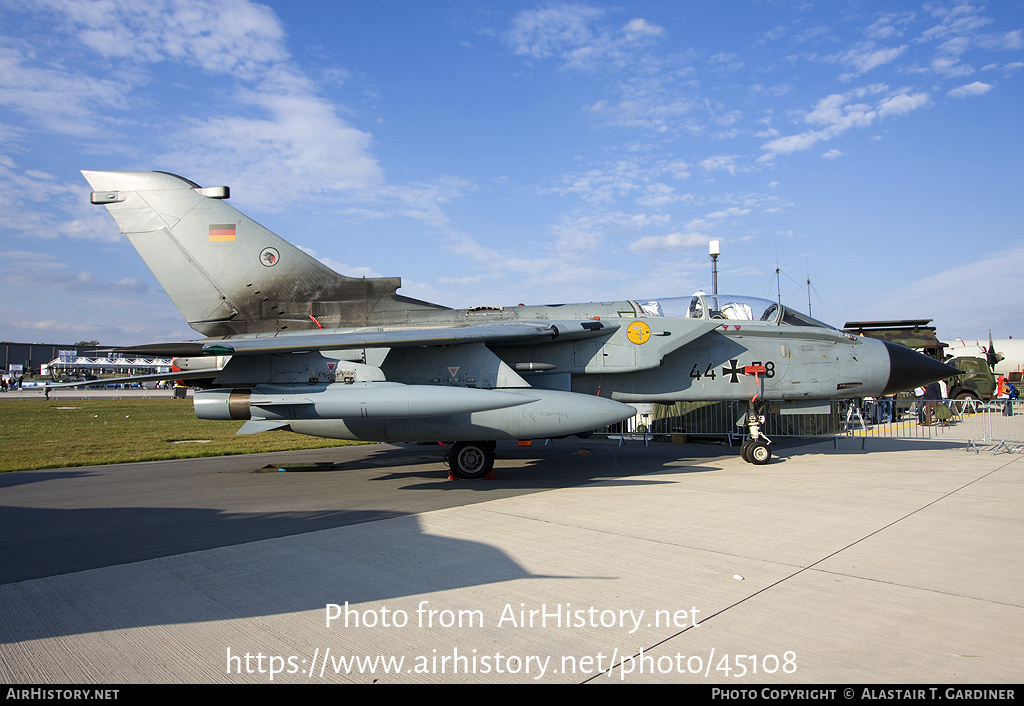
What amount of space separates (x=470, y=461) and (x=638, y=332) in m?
3.33

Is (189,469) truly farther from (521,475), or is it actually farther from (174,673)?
(174,673)

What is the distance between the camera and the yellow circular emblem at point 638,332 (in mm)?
9523

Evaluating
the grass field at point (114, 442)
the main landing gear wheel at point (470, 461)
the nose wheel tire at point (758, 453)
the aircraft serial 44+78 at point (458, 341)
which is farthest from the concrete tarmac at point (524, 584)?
the grass field at point (114, 442)

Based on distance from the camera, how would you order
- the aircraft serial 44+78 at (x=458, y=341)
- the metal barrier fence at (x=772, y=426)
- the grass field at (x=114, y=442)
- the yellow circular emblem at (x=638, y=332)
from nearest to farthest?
the aircraft serial 44+78 at (x=458, y=341), the yellow circular emblem at (x=638, y=332), the grass field at (x=114, y=442), the metal barrier fence at (x=772, y=426)

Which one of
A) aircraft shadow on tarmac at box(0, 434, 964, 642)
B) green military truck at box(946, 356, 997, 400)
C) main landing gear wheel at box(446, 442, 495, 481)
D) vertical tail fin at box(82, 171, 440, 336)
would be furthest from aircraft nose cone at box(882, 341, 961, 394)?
green military truck at box(946, 356, 997, 400)

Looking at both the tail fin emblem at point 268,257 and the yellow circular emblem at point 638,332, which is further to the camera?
the tail fin emblem at point 268,257

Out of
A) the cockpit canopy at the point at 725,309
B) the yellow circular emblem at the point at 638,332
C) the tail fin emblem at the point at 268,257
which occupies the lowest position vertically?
the yellow circular emblem at the point at 638,332

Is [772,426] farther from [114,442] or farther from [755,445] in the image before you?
[114,442]

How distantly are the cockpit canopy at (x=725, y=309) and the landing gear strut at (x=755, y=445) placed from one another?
60.5 inches

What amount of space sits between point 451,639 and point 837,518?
4.72 meters

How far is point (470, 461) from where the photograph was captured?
9406 millimetres

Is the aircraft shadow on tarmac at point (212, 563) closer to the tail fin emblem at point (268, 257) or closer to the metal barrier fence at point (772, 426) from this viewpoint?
the tail fin emblem at point (268, 257)

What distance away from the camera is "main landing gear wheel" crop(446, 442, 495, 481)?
9359mm

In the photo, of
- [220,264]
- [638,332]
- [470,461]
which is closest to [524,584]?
[470,461]
